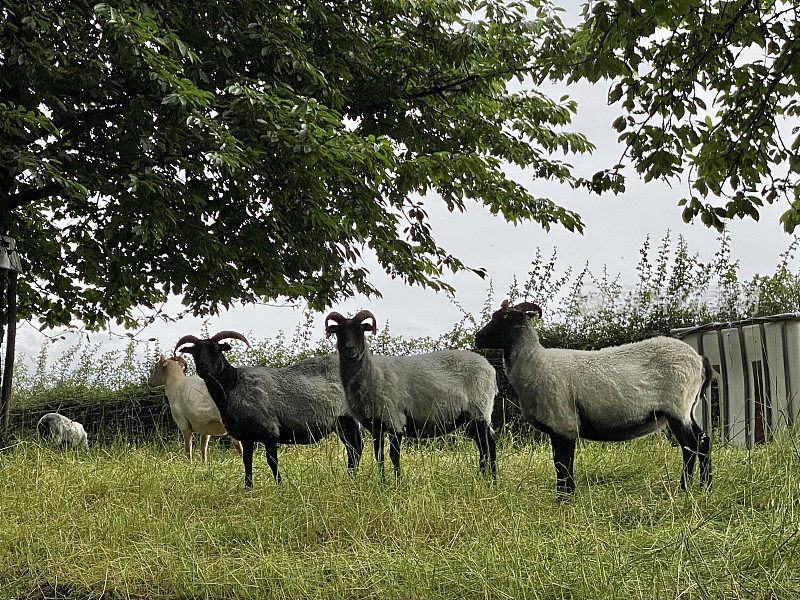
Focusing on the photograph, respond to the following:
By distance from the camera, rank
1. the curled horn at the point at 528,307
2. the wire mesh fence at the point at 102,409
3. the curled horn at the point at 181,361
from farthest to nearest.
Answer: the wire mesh fence at the point at 102,409
the curled horn at the point at 181,361
the curled horn at the point at 528,307

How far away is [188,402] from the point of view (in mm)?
9547

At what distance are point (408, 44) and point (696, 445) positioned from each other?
761 cm

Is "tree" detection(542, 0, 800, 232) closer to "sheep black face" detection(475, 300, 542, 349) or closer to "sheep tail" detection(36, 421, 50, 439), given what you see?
"sheep black face" detection(475, 300, 542, 349)

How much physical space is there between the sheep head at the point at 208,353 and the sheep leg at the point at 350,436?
1.28 meters

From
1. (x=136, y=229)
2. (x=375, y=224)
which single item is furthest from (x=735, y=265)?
(x=136, y=229)

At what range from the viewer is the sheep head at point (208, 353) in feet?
25.0

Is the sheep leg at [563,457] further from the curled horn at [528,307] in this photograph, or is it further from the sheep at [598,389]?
the curled horn at [528,307]

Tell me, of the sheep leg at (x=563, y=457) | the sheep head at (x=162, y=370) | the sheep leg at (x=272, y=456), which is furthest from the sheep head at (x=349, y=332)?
the sheep head at (x=162, y=370)

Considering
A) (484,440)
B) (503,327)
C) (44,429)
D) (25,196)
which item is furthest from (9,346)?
(503,327)

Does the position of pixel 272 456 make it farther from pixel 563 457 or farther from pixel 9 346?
pixel 9 346

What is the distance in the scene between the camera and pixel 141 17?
8508 millimetres

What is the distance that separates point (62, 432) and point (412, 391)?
21.8 ft

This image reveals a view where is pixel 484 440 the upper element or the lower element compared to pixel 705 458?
upper

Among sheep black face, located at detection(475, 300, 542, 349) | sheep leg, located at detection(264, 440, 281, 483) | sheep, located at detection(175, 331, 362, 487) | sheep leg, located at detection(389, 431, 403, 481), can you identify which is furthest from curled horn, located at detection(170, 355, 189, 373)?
sheep black face, located at detection(475, 300, 542, 349)
